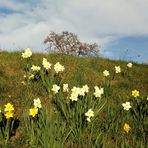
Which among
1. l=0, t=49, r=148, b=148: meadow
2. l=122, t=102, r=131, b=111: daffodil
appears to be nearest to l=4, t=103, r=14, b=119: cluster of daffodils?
l=0, t=49, r=148, b=148: meadow

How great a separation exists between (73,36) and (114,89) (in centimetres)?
4089

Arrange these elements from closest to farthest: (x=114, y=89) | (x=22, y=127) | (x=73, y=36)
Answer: (x=22, y=127)
(x=114, y=89)
(x=73, y=36)

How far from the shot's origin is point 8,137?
8.28 meters

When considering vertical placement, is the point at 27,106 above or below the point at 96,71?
below

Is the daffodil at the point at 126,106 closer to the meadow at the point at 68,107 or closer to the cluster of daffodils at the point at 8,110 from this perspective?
the meadow at the point at 68,107

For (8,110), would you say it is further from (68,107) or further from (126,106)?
(126,106)

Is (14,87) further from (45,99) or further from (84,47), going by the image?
(84,47)

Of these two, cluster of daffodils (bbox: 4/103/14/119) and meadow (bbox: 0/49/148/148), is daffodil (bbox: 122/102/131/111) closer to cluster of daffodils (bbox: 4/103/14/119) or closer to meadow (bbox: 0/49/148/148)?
meadow (bbox: 0/49/148/148)

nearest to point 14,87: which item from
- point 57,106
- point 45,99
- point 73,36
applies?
point 45,99

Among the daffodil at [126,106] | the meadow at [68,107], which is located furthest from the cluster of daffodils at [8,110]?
the daffodil at [126,106]

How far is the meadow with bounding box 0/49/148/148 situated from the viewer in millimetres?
8328

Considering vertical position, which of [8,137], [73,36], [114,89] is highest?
[73,36]

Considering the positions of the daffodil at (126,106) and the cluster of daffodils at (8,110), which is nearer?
the cluster of daffodils at (8,110)

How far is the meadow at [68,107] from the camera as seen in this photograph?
8328 mm
